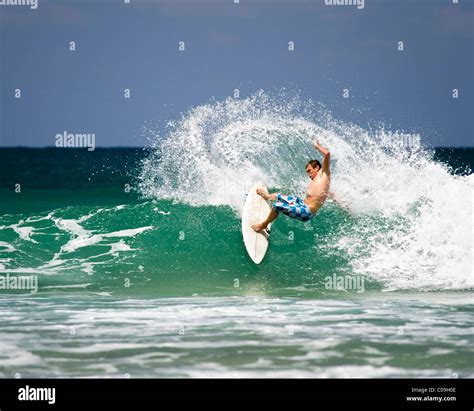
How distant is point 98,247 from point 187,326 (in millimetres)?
5348

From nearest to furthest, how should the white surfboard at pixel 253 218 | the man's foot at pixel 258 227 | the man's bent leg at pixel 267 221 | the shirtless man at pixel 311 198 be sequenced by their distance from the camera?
the shirtless man at pixel 311 198 < the man's bent leg at pixel 267 221 < the man's foot at pixel 258 227 < the white surfboard at pixel 253 218

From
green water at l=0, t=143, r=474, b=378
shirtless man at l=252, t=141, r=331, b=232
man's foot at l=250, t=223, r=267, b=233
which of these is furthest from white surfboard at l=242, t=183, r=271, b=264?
shirtless man at l=252, t=141, r=331, b=232

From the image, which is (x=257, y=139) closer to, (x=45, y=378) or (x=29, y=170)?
(x=45, y=378)

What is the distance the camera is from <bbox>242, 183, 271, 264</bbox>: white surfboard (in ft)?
39.0

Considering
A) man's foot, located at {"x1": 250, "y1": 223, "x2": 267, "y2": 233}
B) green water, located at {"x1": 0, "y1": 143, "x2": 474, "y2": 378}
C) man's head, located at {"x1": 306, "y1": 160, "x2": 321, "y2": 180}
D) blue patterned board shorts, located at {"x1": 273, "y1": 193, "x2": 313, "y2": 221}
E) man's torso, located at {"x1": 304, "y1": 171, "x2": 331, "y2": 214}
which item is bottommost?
green water, located at {"x1": 0, "y1": 143, "x2": 474, "y2": 378}

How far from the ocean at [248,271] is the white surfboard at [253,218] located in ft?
1.40

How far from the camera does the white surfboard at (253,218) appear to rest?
11.9 m

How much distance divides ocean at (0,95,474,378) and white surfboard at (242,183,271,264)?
1.40 feet

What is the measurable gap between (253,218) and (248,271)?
91 centimetres

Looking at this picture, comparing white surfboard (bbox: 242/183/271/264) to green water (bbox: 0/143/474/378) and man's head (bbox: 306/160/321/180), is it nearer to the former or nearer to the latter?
green water (bbox: 0/143/474/378)

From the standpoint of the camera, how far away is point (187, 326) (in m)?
8.97

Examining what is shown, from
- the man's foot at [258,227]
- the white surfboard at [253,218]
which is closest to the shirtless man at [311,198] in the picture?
the man's foot at [258,227]

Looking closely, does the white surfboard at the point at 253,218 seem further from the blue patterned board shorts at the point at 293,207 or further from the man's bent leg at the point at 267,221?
the blue patterned board shorts at the point at 293,207
